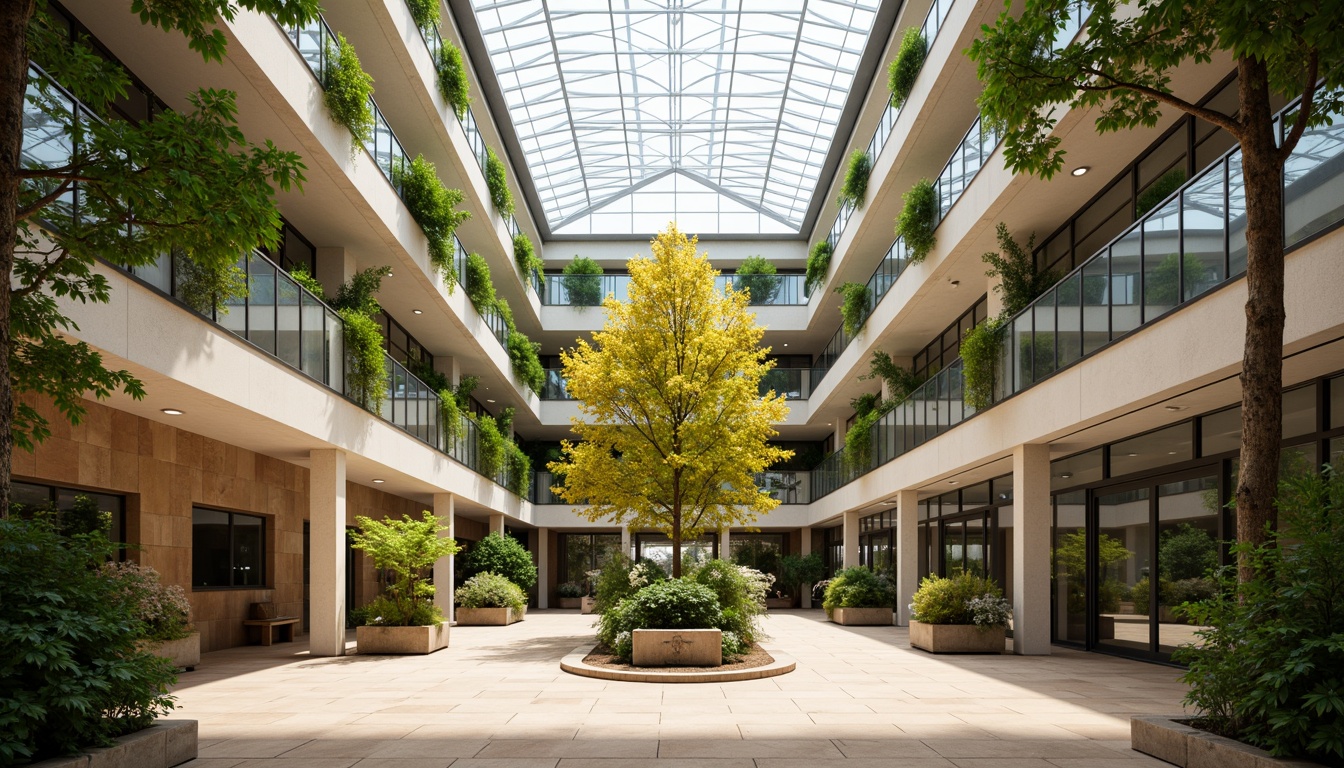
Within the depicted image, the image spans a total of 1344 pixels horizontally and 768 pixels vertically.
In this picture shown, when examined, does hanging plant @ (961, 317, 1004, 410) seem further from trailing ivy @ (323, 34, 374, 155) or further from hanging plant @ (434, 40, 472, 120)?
hanging plant @ (434, 40, 472, 120)

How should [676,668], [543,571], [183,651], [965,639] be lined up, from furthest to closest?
[543,571], [965,639], [183,651], [676,668]

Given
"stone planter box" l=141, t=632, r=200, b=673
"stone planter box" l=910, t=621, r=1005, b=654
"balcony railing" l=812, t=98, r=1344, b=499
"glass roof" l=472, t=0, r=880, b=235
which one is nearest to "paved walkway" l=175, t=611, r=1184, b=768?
"stone planter box" l=141, t=632, r=200, b=673

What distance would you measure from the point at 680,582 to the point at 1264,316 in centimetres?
1016

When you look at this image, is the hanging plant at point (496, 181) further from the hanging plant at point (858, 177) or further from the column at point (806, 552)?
the column at point (806, 552)

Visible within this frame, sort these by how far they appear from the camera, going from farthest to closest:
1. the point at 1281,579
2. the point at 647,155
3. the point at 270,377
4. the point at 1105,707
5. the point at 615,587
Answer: the point at 647,155, the point at 615,587, the point at 270,377, the point at 1105,707, the point at 1281,579

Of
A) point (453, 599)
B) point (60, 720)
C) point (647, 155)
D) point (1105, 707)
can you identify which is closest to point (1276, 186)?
point (1105, 707)

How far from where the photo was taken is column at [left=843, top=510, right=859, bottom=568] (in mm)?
33469

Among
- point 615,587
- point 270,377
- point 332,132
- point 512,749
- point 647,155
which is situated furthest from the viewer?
point 647,155

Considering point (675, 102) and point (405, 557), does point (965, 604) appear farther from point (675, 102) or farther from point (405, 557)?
point (675, 102)

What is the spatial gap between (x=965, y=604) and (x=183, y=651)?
12953mm

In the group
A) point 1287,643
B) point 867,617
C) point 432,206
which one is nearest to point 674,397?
point 432,206

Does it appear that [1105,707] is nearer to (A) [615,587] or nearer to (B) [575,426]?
(A) [615,587]

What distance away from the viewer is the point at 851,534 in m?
33.9

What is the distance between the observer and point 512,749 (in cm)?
916
